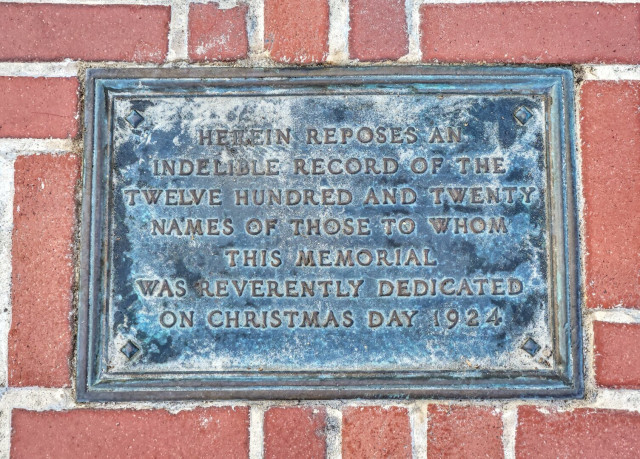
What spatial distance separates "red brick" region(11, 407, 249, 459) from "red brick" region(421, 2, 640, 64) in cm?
79

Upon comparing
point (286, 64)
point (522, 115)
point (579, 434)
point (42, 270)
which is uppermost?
point (286, 64)

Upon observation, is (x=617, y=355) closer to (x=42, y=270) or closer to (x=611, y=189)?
(x=611, y=189)

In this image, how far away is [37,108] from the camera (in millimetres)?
877

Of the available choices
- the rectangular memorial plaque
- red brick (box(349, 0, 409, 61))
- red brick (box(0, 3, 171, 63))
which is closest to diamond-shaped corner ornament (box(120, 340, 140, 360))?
the rectangular memorial plaque

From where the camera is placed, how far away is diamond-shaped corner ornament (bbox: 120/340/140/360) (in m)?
0.85

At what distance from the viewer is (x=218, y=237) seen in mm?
866

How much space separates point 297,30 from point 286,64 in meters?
0.07

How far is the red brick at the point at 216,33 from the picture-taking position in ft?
2.90

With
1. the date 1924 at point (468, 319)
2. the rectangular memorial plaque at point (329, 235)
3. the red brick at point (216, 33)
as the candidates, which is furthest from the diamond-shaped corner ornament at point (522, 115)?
the red brick at point (216, 33)

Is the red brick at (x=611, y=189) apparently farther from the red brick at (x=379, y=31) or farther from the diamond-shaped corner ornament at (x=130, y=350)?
the diamond-shaped corner ornament at (x=130, y=350)

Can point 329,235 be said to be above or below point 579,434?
above

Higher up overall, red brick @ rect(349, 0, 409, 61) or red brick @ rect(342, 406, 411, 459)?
red brick @ rect(349, 0, 409, 61)

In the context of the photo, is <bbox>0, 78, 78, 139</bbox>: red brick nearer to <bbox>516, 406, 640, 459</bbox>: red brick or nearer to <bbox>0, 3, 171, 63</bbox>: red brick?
<bbox>0, 3, 171, 63</bbox>: red brick

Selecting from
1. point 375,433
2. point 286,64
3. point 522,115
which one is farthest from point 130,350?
point 522,115
